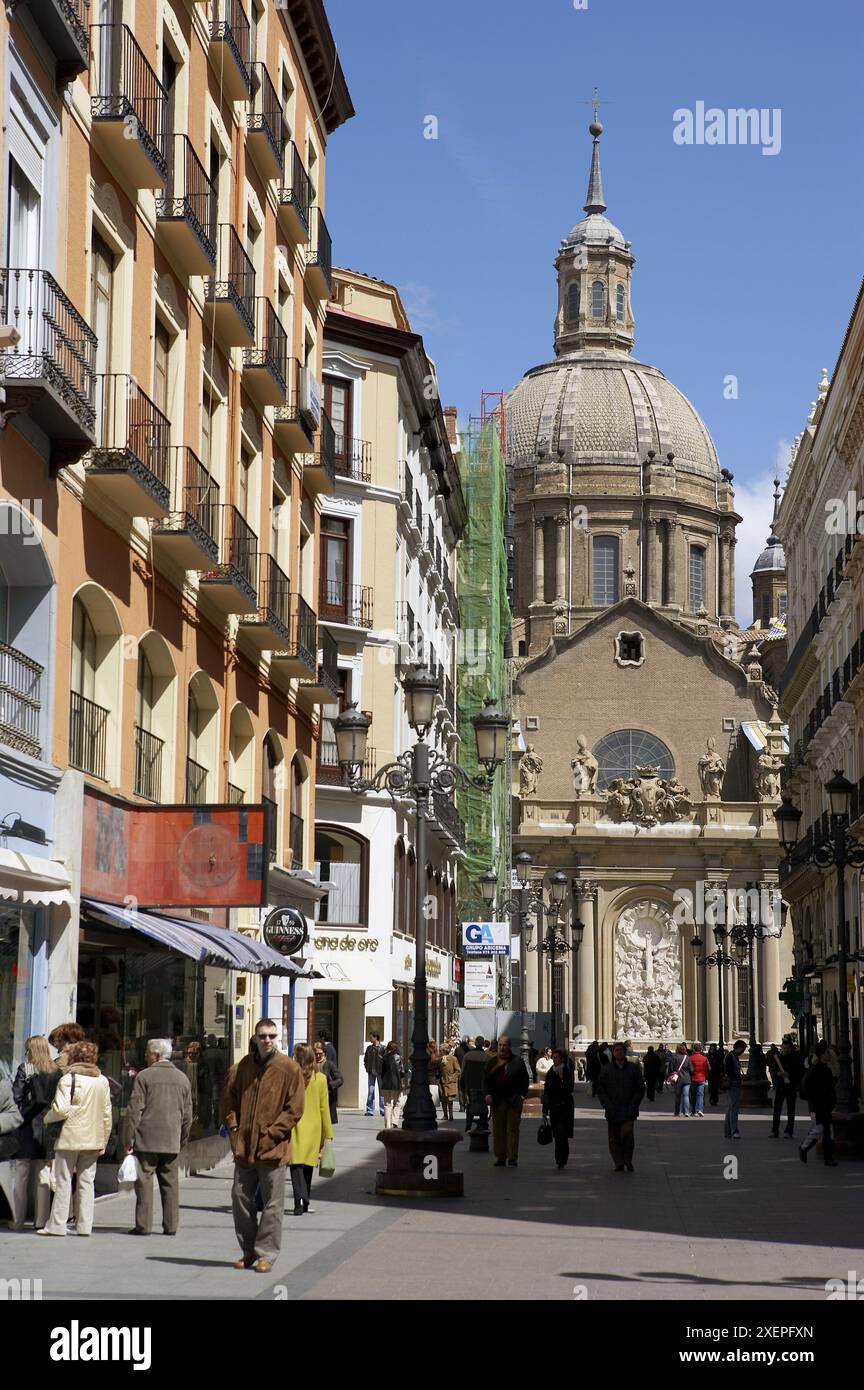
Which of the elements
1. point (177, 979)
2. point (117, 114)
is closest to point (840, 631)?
point (177, 979)

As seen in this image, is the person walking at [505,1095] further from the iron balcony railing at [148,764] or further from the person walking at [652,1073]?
the person walking at [652,1073]

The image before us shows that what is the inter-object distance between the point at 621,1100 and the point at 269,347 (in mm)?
10475

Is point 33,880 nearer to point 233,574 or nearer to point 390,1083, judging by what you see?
point 233,574

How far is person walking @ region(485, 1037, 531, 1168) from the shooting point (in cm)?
2416

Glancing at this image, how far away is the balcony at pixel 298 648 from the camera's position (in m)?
27.9

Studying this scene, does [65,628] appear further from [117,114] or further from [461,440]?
[461,440]

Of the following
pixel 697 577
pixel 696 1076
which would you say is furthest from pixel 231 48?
pixel 697 577

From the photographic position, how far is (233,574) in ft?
75.0

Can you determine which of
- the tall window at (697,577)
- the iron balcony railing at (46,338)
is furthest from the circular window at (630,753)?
the iron balcony railing at (46,338)

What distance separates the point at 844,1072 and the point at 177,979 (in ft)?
36.7

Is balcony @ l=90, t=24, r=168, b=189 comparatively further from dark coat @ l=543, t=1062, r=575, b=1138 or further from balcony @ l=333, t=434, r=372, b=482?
balcony @ l=333, t=434, r=372, b=482

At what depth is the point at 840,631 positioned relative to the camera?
4881 cm

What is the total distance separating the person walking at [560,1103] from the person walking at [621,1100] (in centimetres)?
57

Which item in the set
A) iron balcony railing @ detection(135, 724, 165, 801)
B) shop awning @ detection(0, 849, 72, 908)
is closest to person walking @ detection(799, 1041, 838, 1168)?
iron balcony railing @ detection(135, 724, 165, 801)
